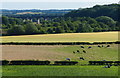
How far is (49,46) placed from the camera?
178ft

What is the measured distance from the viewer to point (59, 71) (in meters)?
31.5

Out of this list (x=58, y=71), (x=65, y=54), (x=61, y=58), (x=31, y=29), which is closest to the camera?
(x=58, y=71)

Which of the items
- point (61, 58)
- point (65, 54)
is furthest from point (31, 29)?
point (61, 58)

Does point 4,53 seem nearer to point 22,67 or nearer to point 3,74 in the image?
point 22,67

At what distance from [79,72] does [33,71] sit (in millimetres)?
4846

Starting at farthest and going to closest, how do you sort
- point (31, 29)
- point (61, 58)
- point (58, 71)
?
point (31, 29) < point (61, 58) < point (58, 71)

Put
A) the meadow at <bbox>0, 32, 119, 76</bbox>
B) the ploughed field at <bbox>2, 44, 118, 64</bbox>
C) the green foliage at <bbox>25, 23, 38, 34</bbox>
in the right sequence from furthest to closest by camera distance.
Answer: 1. the green foliage at <bbox>25, 23, 38, 34</bbox>
2. the ploughed field at <bbox>2, 44, 118, 64</bbox>
3. the meadow at <bbox>0, 32, 119, 76</bbox>

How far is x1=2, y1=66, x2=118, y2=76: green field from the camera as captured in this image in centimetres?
3000

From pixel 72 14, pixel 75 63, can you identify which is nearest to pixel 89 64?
pixel 75 63

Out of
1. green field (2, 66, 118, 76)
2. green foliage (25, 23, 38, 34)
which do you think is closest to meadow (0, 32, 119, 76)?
green field (2, 66, 118, 76)

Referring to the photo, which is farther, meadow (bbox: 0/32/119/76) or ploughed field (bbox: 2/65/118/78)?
meadow (bbox: 0/32/119/76)

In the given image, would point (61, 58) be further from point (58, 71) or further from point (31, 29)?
point (31, 29)

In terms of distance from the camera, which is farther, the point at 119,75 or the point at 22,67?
the point at 22,67

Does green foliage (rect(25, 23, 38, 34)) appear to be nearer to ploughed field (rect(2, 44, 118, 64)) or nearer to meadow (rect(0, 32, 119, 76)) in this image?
meadow (rect(0, 32, 119, 76))
